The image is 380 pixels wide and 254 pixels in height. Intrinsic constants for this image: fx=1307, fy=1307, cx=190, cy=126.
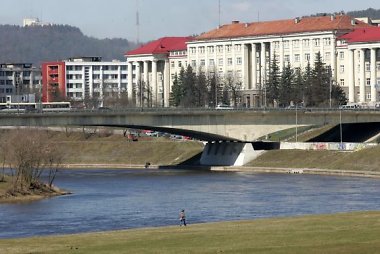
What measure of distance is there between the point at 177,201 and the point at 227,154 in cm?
5547

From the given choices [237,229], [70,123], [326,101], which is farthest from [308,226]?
[326,101]

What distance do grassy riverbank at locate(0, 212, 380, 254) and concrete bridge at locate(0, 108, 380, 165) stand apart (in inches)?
2999

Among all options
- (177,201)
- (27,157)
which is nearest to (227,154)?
(27,157)

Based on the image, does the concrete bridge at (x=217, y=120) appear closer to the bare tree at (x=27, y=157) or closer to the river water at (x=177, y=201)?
the river water at (x=177, y=201)

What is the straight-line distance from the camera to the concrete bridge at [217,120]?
148750mm

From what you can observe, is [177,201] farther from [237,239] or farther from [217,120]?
[217,120]

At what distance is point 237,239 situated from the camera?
2466 inches

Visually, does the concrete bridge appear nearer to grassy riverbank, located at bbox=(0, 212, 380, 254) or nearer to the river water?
the river water

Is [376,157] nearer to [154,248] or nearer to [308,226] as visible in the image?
[308,226]

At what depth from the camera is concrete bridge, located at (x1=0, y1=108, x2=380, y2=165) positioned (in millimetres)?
148750

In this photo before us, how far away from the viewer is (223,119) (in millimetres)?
154625

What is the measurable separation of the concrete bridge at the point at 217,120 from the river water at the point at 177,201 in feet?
31.9

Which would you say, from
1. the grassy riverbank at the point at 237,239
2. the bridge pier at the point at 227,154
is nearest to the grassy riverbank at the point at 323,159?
the bridge pier at the point at 227,154

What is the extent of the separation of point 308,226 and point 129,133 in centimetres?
Result: 13179
